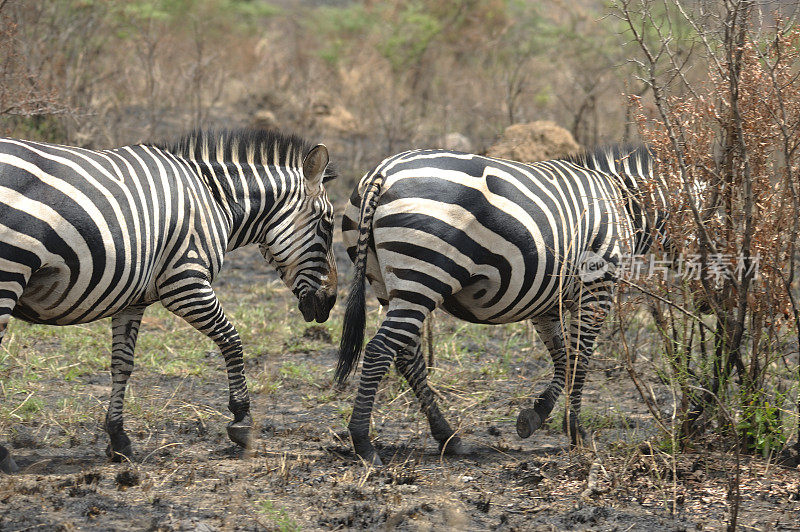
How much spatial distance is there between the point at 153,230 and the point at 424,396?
74.5 inches

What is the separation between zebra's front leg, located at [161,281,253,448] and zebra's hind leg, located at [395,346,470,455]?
964mm

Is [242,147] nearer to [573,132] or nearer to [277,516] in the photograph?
[277,516]

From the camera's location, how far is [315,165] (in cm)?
540

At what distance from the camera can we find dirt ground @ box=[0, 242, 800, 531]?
3.99 metres

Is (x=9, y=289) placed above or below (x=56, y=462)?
above

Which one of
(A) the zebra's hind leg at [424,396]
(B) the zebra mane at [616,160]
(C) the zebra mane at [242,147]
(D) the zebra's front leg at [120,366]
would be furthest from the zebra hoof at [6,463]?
(B) the zebra mane at [616,160]

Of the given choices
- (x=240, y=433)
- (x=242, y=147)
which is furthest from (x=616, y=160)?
(x=240, y=433)

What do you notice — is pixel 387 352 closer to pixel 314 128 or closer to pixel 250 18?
pixel 314 128

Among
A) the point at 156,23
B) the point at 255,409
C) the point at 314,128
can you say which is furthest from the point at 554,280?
the point at 156,23

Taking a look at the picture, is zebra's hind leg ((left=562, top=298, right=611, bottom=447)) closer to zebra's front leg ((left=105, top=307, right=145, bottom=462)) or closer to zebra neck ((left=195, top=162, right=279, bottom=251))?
zebra neck ((left=195, top=162, right=279, bottom=251))

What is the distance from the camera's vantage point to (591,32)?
16.4 metres

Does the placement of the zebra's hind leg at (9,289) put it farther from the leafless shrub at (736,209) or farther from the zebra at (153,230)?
the leafless shrub at (736,209)

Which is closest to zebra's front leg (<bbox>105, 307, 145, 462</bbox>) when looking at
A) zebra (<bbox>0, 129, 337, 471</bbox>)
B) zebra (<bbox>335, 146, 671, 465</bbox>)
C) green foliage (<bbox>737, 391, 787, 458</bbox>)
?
zebra (<bbox>0, 129, 337, 471</bbox>)

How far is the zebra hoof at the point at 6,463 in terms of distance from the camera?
441 centimetres
